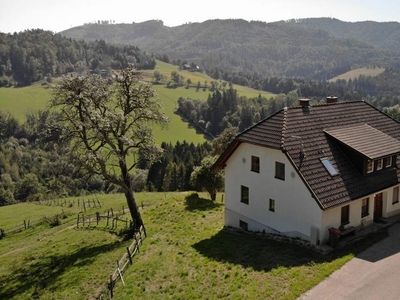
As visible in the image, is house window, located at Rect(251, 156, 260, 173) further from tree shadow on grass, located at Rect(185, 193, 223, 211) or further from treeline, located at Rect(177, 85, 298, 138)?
treeline, located at Rect(177, 85, 298, 138)

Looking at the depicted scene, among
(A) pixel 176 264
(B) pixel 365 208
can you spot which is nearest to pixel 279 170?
(B) pixel 365 208

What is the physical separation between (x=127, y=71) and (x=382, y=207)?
23.1m

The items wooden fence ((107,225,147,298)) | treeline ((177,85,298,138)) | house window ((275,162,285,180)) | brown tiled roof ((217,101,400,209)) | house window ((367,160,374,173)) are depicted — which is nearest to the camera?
wooden fence ((107,225,147,298))

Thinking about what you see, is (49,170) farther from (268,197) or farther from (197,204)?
(268,197)

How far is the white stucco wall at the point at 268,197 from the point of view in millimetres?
25109

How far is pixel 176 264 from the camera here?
24.8 metres

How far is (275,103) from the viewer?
191 m

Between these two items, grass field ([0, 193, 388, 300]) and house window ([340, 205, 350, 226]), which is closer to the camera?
grass field ([0, 193, 388, 300])

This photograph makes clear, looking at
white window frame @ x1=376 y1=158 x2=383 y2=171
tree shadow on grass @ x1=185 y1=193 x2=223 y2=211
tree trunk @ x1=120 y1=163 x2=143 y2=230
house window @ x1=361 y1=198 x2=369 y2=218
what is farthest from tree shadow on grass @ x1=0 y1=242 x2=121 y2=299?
white window frame @ x1=376 y1=158 x2=383 y2=171

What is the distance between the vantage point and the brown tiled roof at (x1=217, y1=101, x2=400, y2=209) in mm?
24781

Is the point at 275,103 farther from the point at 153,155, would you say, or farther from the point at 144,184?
the point at 153,155

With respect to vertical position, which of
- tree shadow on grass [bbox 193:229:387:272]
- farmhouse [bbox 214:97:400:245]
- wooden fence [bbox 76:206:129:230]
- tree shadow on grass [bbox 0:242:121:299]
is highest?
farmhouse [bbox 214:97:400:245]

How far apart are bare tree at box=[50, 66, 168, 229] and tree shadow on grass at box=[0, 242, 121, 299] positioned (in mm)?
5307

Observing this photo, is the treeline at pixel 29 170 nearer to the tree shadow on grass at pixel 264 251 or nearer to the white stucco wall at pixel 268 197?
the white stucco wall at pixel 268 197
